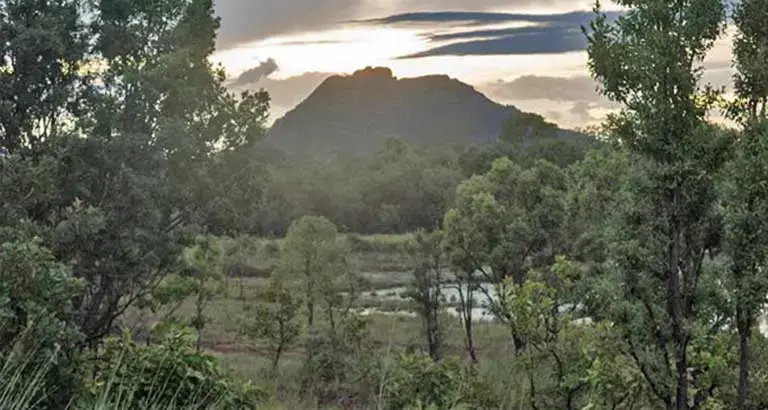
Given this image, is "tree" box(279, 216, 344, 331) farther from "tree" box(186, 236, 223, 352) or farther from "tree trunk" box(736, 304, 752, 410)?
"tree trunk" box(736, 304, 752, 410)

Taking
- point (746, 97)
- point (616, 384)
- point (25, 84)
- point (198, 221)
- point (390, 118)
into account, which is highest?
point (25, 84)

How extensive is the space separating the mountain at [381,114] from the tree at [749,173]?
11719 centimetres

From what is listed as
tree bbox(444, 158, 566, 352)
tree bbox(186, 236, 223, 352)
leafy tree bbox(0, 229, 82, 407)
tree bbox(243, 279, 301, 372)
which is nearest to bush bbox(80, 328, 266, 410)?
leafy tree bbox(0, 229, 82, 407)

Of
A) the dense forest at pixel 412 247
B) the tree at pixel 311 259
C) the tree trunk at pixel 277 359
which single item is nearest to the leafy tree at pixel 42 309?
the dense forest at pixel 412 247

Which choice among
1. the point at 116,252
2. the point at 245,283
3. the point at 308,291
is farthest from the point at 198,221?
the point at 245,283

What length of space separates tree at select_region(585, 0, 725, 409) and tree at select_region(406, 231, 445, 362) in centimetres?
1817

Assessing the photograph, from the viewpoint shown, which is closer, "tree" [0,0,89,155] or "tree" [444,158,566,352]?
"tree" [0,0,89,155]

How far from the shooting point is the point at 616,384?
12367mm

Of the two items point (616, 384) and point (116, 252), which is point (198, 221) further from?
point (616, 384)

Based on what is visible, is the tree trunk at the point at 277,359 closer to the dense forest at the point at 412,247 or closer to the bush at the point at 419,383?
the dense forest at the point at 412,247

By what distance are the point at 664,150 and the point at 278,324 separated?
19.6m

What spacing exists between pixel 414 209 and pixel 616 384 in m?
57.7

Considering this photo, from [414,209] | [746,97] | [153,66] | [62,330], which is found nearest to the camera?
[62,330]

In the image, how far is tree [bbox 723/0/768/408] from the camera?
944 cm
